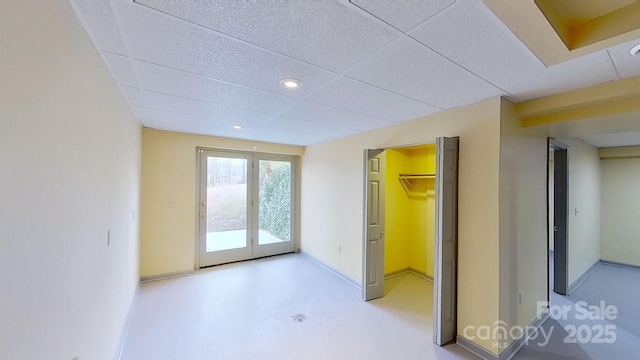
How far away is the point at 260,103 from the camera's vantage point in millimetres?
2402

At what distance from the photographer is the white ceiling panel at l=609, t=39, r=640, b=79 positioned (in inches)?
52.7

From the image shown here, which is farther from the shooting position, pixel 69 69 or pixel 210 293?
pixel 210 293

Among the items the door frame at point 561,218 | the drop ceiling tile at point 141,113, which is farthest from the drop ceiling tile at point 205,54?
the door frame at point 561,218

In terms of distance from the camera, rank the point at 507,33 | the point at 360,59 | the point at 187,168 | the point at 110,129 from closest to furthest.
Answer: the point at 507,33, the point at 360,59, the point at 110,129, the point at 187,168

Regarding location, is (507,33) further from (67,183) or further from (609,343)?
(609,343)

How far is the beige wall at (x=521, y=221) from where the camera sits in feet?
7.05

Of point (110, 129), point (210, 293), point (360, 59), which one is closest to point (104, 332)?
point (110, 129)

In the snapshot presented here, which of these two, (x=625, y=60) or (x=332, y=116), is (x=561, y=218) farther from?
(x=332, y=116)

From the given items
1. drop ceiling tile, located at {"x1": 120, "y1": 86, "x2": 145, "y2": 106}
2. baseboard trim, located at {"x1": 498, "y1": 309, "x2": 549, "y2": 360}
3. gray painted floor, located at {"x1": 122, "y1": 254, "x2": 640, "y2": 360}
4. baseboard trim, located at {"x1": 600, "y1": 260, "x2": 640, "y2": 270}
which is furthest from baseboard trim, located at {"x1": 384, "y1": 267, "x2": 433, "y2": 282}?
drop ceiling tile, located at {"x1": 120, "y1": 86, "x2": 145, "y2": 106}

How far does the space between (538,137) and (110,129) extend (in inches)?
160

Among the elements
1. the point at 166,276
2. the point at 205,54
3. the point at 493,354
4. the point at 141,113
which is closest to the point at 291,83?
the point at 205,54

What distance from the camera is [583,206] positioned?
4.07 m

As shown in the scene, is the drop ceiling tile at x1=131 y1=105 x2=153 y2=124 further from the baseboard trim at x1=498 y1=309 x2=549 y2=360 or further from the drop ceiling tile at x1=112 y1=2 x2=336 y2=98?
the baseboard trim at x1=498 y1=309 x2=549 y2=360

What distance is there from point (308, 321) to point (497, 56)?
2.96 m
